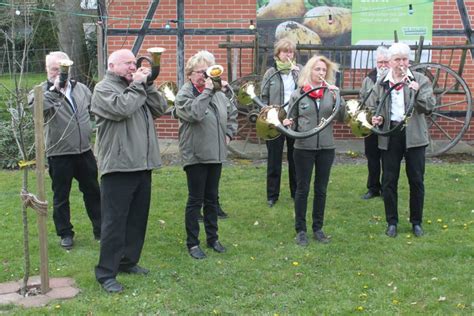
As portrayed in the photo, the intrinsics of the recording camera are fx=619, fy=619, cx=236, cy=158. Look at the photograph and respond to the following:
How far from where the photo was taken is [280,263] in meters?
5.30

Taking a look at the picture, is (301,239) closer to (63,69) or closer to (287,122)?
(287,122)

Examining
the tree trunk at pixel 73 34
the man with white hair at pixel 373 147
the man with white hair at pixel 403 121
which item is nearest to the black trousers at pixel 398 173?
the man with white hair at pixel 403 121

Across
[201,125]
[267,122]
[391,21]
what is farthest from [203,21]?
[201,125]

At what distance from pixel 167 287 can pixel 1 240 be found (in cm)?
210

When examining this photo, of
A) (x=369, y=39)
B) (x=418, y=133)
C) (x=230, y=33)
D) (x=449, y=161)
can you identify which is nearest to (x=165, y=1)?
(x=230, y=33)

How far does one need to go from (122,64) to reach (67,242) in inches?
79.8

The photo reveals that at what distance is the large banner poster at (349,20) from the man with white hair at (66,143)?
17.0ft

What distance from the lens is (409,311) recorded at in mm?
4324

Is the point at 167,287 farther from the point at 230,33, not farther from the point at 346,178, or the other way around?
the point at 230,33

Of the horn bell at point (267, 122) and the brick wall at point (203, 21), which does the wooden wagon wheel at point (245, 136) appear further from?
the horn bell at point (267, 122)

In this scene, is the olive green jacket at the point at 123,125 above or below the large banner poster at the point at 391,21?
below

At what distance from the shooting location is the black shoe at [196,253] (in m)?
5.40

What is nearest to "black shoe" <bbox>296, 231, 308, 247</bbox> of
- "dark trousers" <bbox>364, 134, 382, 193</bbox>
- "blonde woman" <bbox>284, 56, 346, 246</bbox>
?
"blonde woman" <bbox>284, 56, 346, 246</bbox>

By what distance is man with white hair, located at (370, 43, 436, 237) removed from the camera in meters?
5.60
